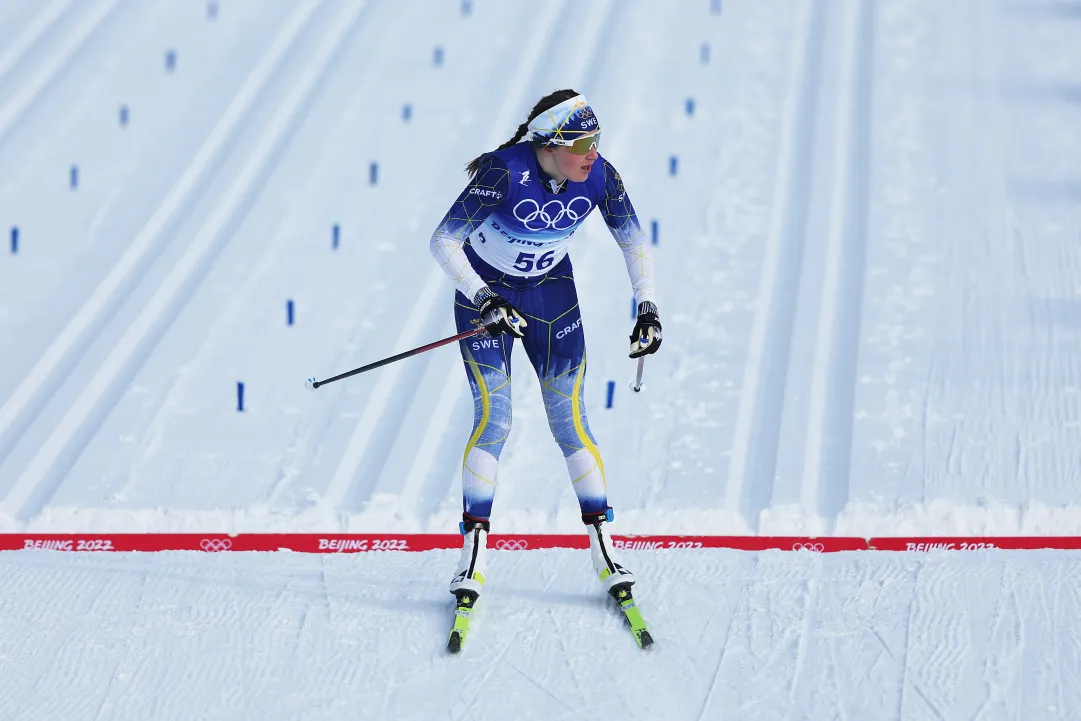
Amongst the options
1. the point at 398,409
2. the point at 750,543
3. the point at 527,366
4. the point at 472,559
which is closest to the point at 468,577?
the point at 472,559

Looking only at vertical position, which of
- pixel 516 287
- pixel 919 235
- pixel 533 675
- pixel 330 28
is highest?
pixel 330 28

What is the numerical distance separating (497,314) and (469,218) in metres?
0.30

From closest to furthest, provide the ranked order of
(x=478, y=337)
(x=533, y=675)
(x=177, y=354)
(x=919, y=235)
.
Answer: (x=533, y=675) < (x=478, y=337) < (x=177, y=354) < (x=919, y=235)

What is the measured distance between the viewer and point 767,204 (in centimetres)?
714

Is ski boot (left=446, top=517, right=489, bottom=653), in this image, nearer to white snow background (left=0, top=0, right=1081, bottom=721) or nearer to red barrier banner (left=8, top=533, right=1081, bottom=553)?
white snow background (left=0, top=0, right=1081, bottom=721)

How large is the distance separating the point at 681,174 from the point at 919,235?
1.49 metres

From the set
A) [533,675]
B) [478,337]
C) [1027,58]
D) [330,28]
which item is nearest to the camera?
[533,675]

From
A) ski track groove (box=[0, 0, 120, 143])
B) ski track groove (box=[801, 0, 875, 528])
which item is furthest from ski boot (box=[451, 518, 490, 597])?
ski track groove (box=[0, 0, 120, 143])

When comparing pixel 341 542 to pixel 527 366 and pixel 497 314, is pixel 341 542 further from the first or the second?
pixel 527 366

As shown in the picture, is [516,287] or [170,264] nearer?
[516,287]

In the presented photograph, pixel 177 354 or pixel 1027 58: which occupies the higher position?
pixel 1027 58

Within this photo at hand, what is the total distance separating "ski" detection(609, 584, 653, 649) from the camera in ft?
11.8

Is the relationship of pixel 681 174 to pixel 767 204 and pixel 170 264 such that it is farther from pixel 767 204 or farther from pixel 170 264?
pixel 170 264

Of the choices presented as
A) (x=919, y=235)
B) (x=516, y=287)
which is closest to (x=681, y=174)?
(x=919, y=235)
